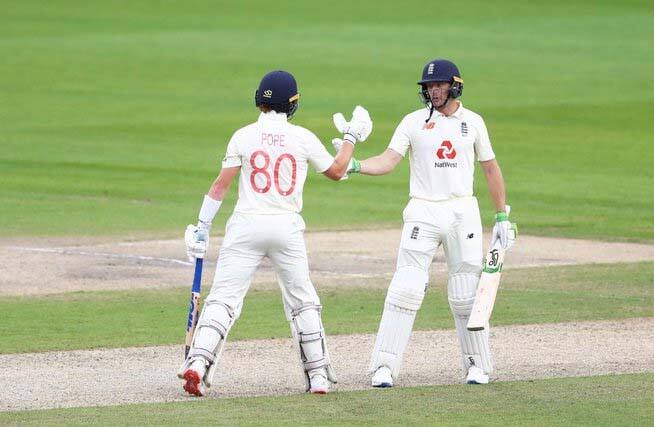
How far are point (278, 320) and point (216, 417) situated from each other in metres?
3.96

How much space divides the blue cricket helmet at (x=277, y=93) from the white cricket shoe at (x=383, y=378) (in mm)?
1840

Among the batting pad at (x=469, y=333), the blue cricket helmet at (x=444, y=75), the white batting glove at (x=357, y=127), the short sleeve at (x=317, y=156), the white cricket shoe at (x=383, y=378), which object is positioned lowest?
the white cricket shoe at (x=383, y=378)

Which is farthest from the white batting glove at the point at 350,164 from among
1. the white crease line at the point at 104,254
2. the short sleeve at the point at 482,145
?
the white crease line at the point at 104,254

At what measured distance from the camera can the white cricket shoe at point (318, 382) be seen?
9688 millimetres

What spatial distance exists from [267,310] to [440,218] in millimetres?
3494

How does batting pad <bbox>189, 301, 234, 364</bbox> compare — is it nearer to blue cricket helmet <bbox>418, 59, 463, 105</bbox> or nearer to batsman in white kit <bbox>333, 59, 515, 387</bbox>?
batsman in white kit <bbox>333, 59, 515, 387</bbox>

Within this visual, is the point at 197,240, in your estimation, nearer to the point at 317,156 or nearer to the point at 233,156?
the point at 233,156

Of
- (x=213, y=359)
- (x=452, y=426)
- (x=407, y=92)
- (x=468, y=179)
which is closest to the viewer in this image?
(x=452, y=426)

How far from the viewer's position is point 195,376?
946 cm

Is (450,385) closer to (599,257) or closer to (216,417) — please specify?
(216,417)

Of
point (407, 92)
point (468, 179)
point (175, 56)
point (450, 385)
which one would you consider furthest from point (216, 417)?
point (175, 56)

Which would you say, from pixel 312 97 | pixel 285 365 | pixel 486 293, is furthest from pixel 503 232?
pixel 312 97

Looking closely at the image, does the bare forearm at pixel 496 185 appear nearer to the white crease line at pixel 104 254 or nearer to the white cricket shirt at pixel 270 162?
the white cricket shirt at pixel 270 162

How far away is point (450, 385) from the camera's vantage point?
10.1 metres
